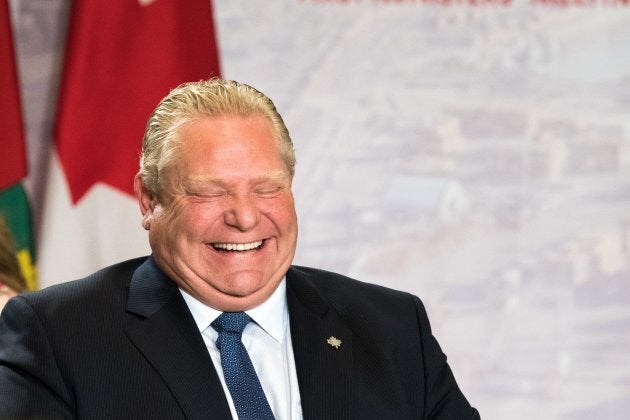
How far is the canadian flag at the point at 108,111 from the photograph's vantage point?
346cm

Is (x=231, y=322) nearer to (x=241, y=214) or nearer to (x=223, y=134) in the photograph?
(x=241, y=214)

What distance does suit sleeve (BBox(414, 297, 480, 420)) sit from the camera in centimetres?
211

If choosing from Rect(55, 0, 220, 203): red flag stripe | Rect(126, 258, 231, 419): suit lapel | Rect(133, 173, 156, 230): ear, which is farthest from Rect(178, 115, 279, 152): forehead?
Rect(55, 0, 220, 203): red flag stripe

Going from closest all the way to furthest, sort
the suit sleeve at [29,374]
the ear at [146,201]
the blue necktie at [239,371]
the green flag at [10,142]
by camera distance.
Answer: the suit sleeve at [29,374] → the blue necktie at [239,371] → the ear at [146,201] → the green flag at [10,142]

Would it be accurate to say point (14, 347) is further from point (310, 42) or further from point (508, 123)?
point (508, 123)

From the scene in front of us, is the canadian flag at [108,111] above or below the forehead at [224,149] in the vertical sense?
below

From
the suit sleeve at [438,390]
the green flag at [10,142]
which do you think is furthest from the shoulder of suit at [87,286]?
the green flag at [10,142]

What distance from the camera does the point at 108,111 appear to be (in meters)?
3.48

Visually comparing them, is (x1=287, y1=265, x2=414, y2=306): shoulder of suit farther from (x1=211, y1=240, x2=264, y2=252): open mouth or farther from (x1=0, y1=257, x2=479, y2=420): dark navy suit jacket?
(x1=211, y1=240, x2=264, y2=252): open mouth

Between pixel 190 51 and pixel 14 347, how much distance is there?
73.1 inches

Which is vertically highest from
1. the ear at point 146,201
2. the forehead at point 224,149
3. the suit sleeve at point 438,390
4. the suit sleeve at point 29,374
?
the forehead at point 224,149

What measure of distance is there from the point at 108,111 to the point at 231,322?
5.39 ft

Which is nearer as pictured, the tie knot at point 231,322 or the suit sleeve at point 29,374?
the suit sleeve at point 29,374

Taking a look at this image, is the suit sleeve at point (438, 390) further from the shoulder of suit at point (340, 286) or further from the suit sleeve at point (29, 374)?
the suit sleeve at point (29, 374)
